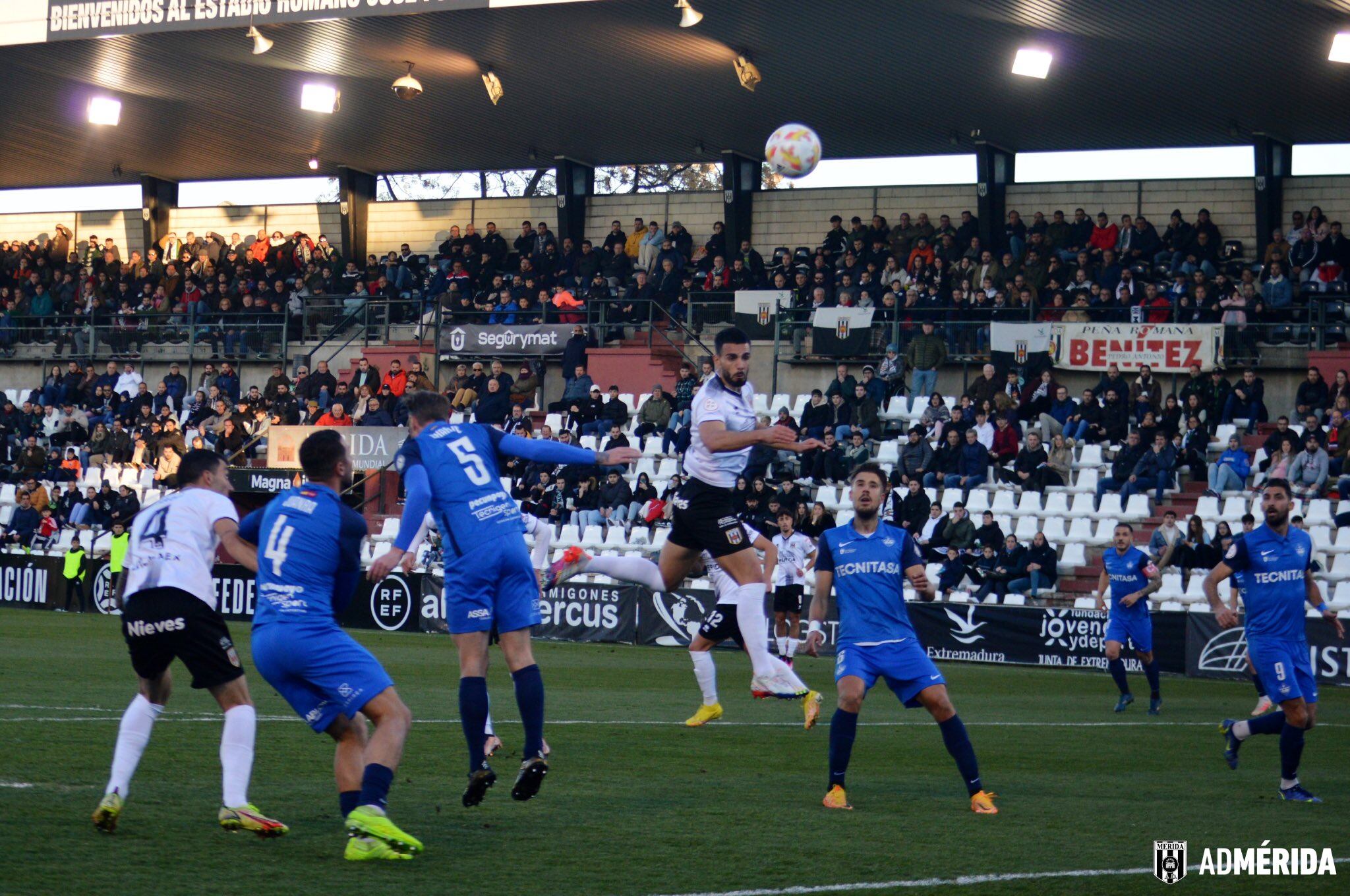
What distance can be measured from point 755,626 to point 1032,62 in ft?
62.5

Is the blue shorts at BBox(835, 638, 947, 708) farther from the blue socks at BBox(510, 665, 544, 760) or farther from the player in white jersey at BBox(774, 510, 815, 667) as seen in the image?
the player in white jersey at BBox(774, 510, 815, 667)

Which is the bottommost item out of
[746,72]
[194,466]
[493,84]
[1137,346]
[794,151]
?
[194,466]

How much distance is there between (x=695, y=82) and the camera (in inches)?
1216

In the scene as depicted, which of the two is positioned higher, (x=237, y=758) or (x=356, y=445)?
(x=356, y=445)

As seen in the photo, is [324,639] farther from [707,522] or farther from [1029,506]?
[1029,506]

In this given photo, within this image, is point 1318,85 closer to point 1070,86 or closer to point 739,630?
point 1070,86

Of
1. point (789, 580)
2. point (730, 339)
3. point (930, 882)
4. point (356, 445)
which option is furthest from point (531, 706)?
point (356, 445)

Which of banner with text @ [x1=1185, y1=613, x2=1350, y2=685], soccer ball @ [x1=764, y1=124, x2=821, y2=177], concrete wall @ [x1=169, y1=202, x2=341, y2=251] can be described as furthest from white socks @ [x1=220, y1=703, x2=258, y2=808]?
concrete wall @ [x1=169, y1=202, x2=341, y2=251]

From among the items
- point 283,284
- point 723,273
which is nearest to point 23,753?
point 723,273

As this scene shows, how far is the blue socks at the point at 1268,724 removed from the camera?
9.66 metres

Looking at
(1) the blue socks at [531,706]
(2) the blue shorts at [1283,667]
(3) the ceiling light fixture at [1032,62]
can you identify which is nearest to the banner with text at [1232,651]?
(3) the ceiling light fixture at [1032,62]

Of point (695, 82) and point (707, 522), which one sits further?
point (695, 82)

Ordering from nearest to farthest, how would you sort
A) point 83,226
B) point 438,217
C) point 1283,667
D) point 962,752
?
point 962,752 → point 1283,667 → point 438,217 → point 83,226

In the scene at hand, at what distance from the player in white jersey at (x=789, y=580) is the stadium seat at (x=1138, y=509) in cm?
570
